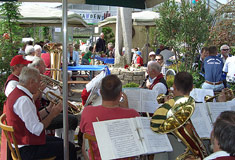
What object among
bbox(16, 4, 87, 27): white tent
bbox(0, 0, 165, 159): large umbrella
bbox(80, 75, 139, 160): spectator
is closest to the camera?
bbox(80, 75, 139, 160): spectator

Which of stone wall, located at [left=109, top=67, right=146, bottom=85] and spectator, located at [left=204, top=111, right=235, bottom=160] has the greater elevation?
spectator, located at [left=204, top=111, right=235, bottom=160]

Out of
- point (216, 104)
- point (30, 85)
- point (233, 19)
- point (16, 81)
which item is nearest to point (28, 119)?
point (30, 85)

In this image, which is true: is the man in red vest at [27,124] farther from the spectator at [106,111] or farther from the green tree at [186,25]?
the green tree at [186,25]

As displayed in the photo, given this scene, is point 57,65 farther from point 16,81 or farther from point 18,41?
point 16,81

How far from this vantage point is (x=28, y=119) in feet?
9.02

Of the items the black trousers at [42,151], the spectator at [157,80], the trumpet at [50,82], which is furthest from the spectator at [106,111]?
the trumpet at [50,82]

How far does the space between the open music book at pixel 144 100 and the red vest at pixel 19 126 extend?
106cm

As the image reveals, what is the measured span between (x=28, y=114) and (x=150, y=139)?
1.15 m

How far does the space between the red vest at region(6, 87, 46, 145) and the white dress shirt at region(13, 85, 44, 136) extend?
0.04 metres

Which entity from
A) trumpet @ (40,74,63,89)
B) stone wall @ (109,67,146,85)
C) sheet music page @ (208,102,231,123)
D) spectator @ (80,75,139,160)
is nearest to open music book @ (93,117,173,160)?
spectator @ (80,75,139,160)

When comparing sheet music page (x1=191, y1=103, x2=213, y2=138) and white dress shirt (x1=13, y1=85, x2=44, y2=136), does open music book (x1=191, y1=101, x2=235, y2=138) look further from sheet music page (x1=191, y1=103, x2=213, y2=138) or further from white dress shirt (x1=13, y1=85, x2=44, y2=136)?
white dress shirt (x1=13, y1=85, x2=44, y2=136)

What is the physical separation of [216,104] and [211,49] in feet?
10.5

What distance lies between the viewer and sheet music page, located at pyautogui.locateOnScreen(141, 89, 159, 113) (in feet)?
10.8

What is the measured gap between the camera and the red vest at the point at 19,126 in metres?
2.79
